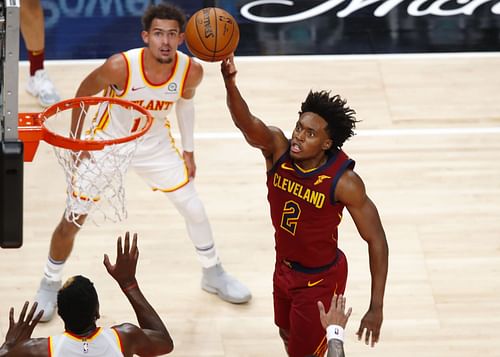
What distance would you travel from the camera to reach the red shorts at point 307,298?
518 cm

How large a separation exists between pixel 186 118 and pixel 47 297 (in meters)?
1.27

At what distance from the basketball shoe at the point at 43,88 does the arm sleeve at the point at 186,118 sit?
7.13 ft

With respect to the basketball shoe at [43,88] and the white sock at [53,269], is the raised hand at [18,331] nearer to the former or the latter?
the white sock at [53,269]

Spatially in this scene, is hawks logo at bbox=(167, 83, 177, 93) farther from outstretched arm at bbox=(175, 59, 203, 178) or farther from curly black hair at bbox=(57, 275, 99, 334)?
curly black hair at bbox=(57, 275, 99, 334)

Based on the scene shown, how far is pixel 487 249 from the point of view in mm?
6824

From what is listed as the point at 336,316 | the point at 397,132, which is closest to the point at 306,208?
the point at 336,316

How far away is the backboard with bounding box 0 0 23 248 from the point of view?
4.32 m

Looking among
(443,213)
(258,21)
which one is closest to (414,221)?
(443,213)

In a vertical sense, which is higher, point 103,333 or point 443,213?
point 103,333

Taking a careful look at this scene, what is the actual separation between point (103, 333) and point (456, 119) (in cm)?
444

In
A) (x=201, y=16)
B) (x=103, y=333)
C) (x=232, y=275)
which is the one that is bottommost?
(x=232, y=275)

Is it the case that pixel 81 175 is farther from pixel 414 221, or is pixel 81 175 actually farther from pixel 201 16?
pixel 414 221

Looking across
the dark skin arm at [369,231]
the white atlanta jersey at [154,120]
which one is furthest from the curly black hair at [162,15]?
the dark skin arm at [369,231]

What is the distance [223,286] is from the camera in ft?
21.0
